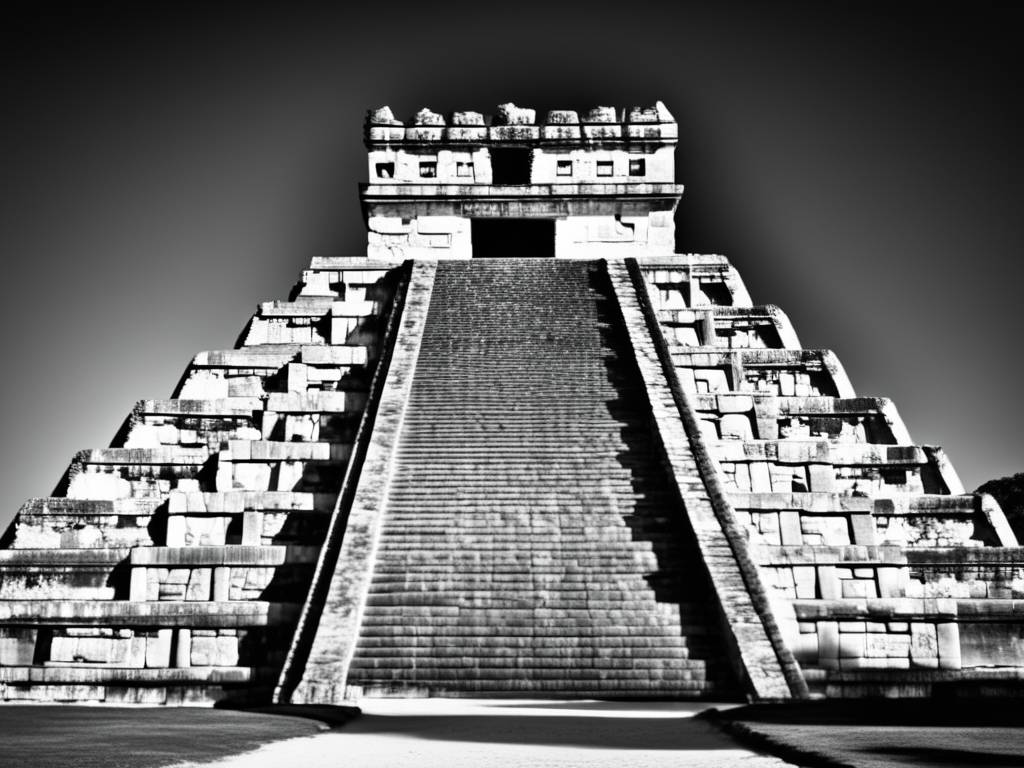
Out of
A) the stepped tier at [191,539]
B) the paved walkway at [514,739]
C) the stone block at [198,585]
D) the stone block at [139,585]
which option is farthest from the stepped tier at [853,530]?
the stone block at [139,585]

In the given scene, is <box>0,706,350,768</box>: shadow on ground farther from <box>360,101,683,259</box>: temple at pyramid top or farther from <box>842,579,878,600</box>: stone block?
<box>360,101,683,259</box>: temple at pyramid top

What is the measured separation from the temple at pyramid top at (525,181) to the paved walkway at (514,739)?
50.7ft

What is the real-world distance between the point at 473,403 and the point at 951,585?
22.5ft

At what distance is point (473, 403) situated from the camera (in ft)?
55.0

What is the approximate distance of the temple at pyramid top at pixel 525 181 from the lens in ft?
82.1

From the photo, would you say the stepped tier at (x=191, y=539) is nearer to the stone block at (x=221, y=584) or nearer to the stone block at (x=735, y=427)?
the stone block at (x=221, y=584)

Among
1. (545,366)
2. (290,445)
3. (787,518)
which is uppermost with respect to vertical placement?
(545,366)

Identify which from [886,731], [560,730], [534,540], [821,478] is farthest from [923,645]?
[560,730]

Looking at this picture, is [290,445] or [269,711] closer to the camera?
[269,711]

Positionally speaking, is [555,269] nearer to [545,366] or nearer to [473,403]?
[545,366]

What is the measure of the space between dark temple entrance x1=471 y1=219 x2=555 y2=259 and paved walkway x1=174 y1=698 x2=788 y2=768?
626 inches

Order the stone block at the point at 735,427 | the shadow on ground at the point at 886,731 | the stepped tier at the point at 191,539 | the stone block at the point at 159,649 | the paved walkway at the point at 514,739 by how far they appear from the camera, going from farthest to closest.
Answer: the stone block at the point at 735,427, the stone block at the point at 159,649, the stepped tier at the point at 191,539, the paved walkway at the point at 514,739, the shadow on ground at the point at 886,731

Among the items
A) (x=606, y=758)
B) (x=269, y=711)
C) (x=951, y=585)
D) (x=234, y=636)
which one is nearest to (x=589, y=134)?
(x=951, y=585)

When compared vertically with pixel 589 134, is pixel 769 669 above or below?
below
